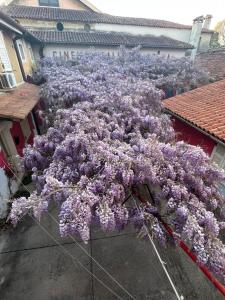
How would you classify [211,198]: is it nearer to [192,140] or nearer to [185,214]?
[185,214]

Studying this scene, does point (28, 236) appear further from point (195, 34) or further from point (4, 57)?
point (195, 34)

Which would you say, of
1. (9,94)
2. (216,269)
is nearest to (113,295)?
(216,269)

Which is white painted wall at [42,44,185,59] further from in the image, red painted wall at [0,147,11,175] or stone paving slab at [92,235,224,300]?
stone paving slab at [92,235,224,300]

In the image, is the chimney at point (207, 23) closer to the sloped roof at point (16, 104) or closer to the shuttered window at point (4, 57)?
the sloped roof at point (16, 104)

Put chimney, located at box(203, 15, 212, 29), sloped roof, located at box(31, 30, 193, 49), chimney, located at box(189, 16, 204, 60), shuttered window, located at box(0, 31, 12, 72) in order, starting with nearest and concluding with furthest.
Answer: shuttered window, located at box(0, 31, 12, 72) → sloped roof, located at box(31, 30, 193, 49) → chimney, located at box(189, 16, 204, 60) → chimney, located at box(203, 15, 212, 29)

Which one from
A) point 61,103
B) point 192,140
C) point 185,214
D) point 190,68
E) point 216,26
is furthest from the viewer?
point 216,26

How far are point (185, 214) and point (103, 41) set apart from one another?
18.3 metres

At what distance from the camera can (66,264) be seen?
227 inches

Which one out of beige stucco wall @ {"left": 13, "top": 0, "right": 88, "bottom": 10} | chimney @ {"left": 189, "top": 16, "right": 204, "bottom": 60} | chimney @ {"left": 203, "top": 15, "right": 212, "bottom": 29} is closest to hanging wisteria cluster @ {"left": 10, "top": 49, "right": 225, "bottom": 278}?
beige stucco wall @ {"left": 13, "top": 0, "right": 88, "bottom": 10}

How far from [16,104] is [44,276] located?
6.44 metres

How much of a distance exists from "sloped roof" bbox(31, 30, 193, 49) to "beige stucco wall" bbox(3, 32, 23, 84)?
18.8 feet

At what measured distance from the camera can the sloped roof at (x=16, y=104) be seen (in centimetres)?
655

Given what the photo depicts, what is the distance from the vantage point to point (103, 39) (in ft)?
58.6

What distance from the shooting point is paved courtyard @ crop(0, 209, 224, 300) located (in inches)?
200
